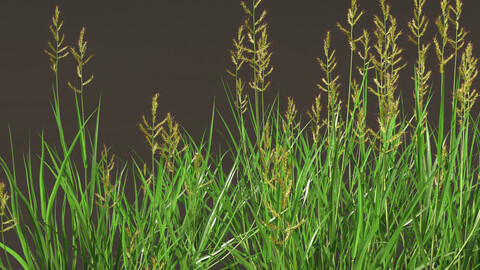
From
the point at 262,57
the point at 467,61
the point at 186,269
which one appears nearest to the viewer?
the point at 467,61

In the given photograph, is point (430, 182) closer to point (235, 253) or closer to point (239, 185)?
point (235, 253)

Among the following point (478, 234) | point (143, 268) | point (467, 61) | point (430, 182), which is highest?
point (467, 61)

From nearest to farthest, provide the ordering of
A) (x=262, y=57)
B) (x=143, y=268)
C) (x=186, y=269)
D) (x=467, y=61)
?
(x=467, y=61) → (x=262, y=57) → (x=186, y=269) → (x=143, y=268)

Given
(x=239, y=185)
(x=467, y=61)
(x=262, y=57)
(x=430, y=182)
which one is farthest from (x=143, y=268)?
(x=467, y=61)

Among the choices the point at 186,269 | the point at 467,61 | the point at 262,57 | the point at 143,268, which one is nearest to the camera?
the point at 467,61

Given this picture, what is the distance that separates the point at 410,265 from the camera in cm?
149

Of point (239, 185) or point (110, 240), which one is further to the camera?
point (239, 185)

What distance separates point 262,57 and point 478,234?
0.63 meters

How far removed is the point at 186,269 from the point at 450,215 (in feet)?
2.05

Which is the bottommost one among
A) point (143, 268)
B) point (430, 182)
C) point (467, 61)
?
point (143, 268)

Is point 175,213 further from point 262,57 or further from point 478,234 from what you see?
point 478,234

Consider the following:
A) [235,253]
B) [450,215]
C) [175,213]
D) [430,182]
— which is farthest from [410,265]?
[175,213]

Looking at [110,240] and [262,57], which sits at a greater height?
[262,57]

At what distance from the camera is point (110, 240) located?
5.25ft
